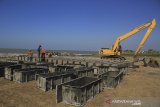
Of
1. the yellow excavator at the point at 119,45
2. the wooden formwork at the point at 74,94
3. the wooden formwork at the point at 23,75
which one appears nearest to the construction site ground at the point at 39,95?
the wooden formwork at the point at 74,94

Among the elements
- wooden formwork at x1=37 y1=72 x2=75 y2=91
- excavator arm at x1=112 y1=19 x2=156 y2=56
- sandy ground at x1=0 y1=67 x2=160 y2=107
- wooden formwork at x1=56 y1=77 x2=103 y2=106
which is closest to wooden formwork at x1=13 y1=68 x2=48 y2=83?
sandy ground at x1=0 y1=67 x2=160 y2=107

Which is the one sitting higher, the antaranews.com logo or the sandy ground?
the sandy ground

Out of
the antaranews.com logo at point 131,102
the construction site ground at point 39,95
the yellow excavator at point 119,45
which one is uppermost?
the yellow excavator at point 119,45

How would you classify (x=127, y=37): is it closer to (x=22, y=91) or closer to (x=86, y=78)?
(x=86, y=78)

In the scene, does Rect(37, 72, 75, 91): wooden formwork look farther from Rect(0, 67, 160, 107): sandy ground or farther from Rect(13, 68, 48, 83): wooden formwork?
Rect(13, 68, 48, 83): wooden formwork

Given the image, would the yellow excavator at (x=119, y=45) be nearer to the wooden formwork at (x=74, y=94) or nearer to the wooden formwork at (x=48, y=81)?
the wooden formwork at (x=48, y=81)

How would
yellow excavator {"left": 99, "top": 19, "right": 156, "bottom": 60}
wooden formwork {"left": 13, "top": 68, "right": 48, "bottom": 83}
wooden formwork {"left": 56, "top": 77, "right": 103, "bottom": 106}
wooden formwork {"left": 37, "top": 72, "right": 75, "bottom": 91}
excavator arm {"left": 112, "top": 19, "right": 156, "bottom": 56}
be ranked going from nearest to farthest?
wooden formwork {"left": 56, "top": 77, "right": 103, "bottom": 106}, wooden formwork {"left": 37, "top": 72, "right": 75, "bottom": 91}, wooden formwork {"left": 13, "top": 68, "right": 48, "bottom": 83}, excavator arm {"left": 112, "top": 19, "right": 156, "bottom": 56}, yellow excavator {"left": 99, "top": 19, "right": 156, "bottom": 60}

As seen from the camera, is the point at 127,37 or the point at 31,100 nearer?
the point at 31,100

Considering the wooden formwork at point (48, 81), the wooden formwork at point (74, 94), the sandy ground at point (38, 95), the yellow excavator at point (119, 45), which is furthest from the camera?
the yellow excavator at point (119, 45)

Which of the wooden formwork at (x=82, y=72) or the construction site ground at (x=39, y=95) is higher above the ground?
the wooden formwork at (x=82, y=72)

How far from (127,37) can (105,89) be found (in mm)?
16277

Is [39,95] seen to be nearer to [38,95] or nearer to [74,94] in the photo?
[38,95]

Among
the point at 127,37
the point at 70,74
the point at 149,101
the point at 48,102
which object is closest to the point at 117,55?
the point at 127,37

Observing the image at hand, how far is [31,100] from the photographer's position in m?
8.95
